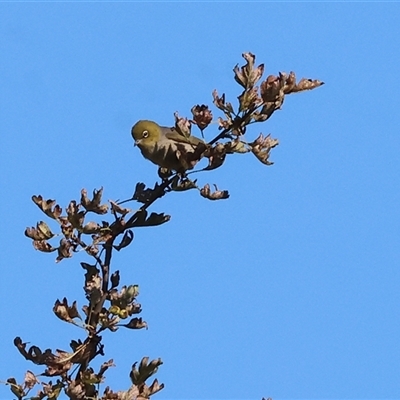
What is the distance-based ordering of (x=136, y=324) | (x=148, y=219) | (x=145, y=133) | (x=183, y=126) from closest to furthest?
(x=136, y=324), (x=148, y=219), (x=183, y=126), (x=145, y=133)

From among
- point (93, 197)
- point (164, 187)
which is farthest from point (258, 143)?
point (93, 197)

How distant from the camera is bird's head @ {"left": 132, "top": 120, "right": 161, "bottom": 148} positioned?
4.43 metres

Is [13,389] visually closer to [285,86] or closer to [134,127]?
[285,86]

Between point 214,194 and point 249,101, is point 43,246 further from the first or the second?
point 249,101

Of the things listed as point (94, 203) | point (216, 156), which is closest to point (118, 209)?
point (94, 203)

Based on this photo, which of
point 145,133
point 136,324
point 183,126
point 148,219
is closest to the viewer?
point 136,324

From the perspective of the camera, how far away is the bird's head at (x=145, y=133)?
4.43m

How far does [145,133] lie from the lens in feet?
15.0

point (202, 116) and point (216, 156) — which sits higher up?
point (202, 116)

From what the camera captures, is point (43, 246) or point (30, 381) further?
point (43, 246)

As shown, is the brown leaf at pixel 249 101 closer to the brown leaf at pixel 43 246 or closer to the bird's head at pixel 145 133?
the brown leaf at pixel 43 246

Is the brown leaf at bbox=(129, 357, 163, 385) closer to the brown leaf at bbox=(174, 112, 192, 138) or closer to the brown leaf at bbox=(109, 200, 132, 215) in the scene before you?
the brown leaf at bbox=(109, 200, 132, 215)

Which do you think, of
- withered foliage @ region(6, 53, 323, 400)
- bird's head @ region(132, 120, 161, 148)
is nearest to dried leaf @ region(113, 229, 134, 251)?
withered foliage @ region(6, 53, 323, 400)

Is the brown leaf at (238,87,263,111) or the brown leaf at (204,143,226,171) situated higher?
the brown leaf at (238,87,263,111)
